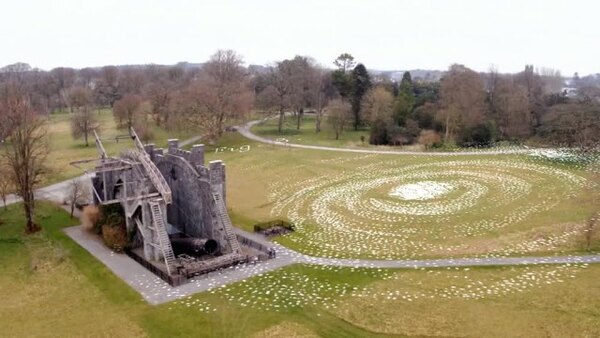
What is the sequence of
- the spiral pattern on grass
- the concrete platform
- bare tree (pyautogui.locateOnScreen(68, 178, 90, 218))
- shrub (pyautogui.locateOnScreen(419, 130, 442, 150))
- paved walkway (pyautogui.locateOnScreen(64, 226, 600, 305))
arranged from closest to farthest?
the concrete platform → paved walkway (pyautogui.locateOnScreen(64, 226, 600, 305)) → the spiral pattern on grass → bare tree (pyautogui.locateOnScreen(68, 178, 90, 218)) → shrub (pyautogui.locateOnScreen(419, 130, 442, 150))

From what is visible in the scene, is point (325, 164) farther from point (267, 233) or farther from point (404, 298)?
point (404, 298)

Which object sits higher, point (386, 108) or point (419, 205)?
point (386, 108)

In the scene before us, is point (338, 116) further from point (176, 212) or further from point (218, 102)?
point (176, 212)

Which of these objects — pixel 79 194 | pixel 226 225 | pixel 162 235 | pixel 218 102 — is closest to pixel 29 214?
pixel 79 194

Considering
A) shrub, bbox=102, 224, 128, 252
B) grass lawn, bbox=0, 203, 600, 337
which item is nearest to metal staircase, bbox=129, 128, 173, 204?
shrub, bbox=102, 224, 128, 252

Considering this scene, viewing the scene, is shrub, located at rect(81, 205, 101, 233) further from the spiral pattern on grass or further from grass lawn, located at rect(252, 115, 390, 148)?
grass lawn, located at rect(252, 115, 390, 148)

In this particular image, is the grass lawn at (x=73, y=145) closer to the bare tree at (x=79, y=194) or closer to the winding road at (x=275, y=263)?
the bare tree at (x=79, y=194)
